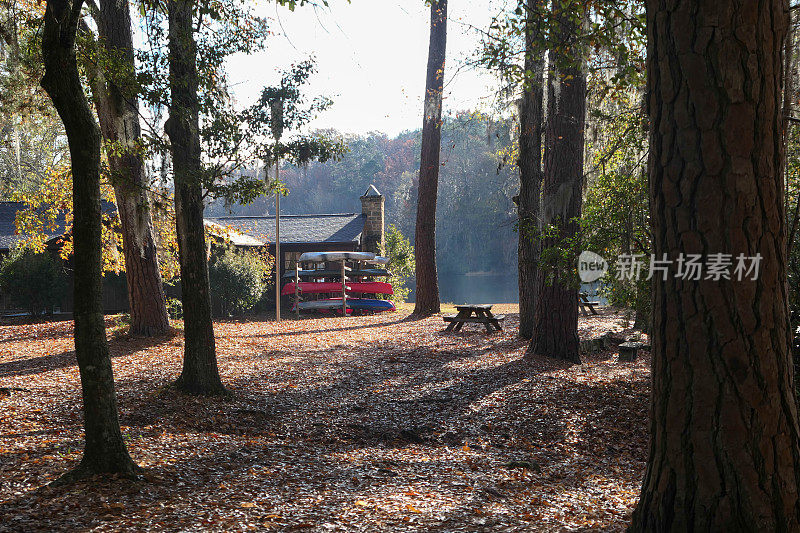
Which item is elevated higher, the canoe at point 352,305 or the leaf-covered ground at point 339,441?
the canoe at point 352,305

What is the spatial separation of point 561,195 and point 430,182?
859cm

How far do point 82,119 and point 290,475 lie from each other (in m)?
2.85

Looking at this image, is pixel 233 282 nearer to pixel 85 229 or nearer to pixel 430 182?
pixel 430 182

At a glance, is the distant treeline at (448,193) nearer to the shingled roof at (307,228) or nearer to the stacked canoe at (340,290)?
the shingled roof at (307,228)

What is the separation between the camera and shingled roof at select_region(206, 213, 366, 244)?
22219 mm

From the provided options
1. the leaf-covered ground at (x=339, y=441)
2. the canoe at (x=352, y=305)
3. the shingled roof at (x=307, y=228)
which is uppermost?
the shingled roof at (x=307, y=228)

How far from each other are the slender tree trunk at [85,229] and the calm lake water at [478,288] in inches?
1385

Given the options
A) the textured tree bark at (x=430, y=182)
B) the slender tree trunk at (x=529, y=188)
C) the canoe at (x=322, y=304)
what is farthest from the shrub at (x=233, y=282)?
the slender tree trunk at (x=529, y=188)

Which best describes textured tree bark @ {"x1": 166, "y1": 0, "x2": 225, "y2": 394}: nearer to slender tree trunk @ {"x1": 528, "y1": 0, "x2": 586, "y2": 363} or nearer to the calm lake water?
slender tree trunk @ {"x1": 528, "y1": 0, "x2": 586, "y2": 363}

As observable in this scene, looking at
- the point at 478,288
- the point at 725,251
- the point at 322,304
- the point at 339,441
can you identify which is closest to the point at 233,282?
the point at 322,304

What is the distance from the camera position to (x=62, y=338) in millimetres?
11023

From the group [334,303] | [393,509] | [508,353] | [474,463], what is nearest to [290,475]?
[393,509]

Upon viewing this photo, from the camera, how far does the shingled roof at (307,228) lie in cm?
2222

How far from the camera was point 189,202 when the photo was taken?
261 inches
